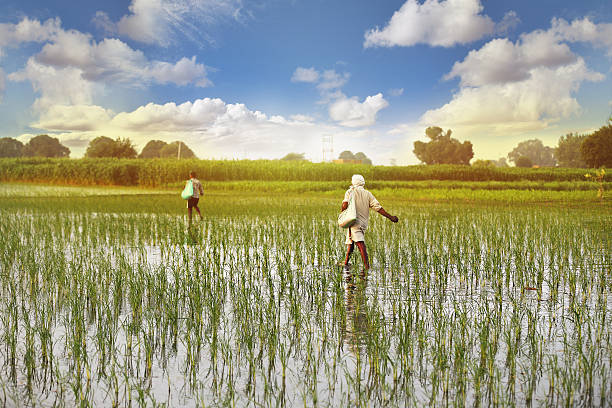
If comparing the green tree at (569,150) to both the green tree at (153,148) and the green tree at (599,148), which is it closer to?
the green tree at (599,148)

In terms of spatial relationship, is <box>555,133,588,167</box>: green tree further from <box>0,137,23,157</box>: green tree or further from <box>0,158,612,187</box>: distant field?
<box>0,137,23,157</box>: green tree

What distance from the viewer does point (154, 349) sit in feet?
15.3

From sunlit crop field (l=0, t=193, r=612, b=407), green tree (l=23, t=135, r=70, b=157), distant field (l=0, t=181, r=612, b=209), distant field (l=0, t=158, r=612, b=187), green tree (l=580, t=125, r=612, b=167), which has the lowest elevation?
sunlit crop field (l=0, t=193, r=612, b=407)

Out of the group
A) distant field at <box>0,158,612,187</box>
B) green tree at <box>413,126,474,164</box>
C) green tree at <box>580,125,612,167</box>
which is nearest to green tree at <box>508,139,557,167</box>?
green tree at <box>413,126,474,164</box>

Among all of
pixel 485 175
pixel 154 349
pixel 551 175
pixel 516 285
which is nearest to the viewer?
pixel 154 349

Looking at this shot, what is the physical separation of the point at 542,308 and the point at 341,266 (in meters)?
3.43

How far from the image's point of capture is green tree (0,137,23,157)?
108088 millimetres

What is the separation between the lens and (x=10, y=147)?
110312mm

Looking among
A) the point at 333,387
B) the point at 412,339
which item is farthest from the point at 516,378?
the point at 333,387

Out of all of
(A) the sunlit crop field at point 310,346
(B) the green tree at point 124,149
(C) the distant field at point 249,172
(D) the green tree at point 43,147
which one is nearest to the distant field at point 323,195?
(C) the distant field at point 249,172

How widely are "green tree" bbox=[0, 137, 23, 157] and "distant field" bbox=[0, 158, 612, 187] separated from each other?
6985 centimetres

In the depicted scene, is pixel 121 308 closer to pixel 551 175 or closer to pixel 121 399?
pixel 121 399

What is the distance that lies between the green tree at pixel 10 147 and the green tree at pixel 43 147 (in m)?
1.67

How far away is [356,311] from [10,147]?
124958mm
